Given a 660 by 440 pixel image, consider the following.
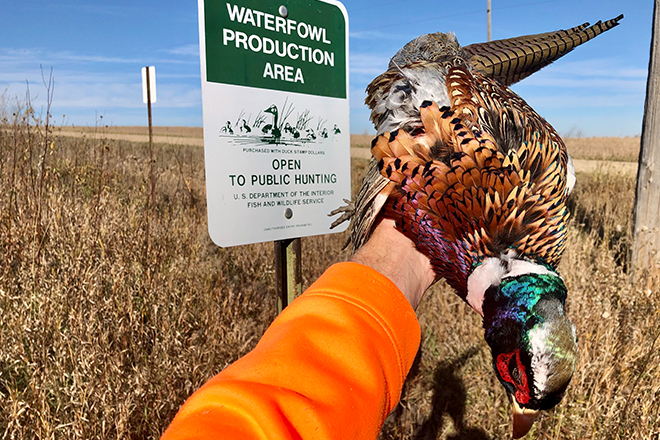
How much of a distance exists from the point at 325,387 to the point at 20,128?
4921 millimetres

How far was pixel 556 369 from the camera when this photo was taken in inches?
45.0

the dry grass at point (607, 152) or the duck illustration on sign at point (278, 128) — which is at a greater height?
the dry grass at point (607, 152)

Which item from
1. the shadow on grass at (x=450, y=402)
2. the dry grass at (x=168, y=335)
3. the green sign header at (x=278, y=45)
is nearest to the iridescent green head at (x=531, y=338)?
the dry grass at (x=168, y=335)

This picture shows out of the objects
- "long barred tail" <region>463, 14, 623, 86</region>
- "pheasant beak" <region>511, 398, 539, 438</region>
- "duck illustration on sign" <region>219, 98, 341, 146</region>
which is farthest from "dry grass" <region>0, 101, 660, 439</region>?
"long barred tail" <region>463, 14, 623, 86</region>

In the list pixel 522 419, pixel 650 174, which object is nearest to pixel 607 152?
pixel 650 174

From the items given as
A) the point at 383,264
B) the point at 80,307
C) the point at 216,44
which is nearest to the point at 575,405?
the point at 383,264

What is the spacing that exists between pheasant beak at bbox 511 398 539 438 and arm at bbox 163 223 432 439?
0.56 meters

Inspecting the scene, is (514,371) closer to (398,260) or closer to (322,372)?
(398,260)

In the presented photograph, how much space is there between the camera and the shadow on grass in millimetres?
2693

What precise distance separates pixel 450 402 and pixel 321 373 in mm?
2637

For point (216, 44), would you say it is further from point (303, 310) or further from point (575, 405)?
point (575, 405)

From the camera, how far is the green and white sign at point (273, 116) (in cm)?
187

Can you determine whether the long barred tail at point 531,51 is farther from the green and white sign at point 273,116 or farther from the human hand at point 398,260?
the human hand at point 398,260

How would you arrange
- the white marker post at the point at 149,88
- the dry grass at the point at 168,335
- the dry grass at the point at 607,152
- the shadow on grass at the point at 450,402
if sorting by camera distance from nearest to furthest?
the dry grass at the point at 168,335
the shadow on grass at the point at 450,402
the white marker post at the point at 149,88
the dry grass at the point at 607,152
